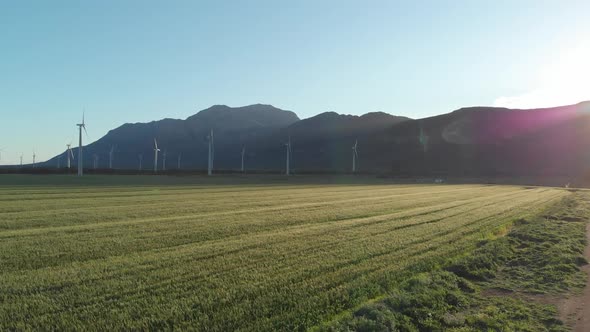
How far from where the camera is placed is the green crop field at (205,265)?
348 inches

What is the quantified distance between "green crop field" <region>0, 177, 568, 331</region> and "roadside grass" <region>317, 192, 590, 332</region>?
2.33 feet

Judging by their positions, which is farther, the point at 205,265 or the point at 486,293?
the point at 205,265

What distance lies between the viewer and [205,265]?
506 inches

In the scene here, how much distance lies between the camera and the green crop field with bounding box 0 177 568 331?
8844 mm

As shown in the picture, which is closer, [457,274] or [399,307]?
[399,307]

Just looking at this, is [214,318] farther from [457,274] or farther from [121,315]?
[457,274]

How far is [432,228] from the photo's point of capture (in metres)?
21.6

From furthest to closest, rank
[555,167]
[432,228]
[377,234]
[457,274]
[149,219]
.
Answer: [555,167], [149,219], [432,228], [377,234], [457,274]

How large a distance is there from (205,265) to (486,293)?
839 cm

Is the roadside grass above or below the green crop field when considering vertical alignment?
below

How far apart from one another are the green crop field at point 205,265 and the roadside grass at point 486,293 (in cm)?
71

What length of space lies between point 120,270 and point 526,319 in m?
10.9

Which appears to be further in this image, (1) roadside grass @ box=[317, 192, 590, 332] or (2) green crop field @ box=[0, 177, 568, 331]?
(1) roadside grass @ box=[317, 192, 590, 332]

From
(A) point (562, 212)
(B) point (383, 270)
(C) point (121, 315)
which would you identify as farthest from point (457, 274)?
(A) point (562, 212)
